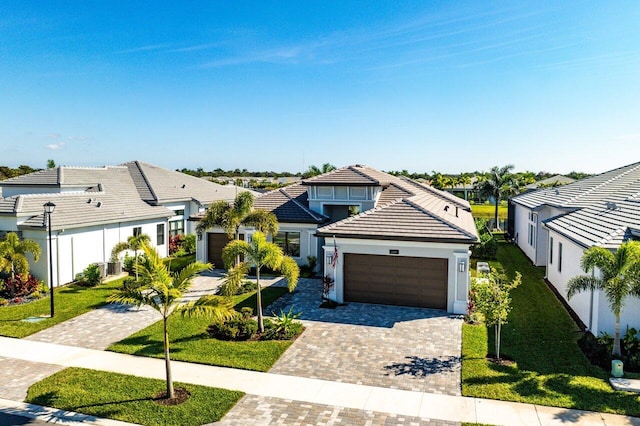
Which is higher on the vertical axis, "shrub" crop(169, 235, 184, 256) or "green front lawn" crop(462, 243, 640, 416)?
"shrub" crop(169, 235, 184, 256)

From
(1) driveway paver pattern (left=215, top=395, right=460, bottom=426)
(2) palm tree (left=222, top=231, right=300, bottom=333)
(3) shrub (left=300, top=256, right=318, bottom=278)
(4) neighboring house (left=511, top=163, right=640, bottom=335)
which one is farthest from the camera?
(3) shrub (left=300, top=256, right=318, bottom=278)

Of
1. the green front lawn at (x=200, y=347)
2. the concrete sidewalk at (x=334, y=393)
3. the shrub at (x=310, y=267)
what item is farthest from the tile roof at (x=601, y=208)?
the shrub at (x=310, y=267)

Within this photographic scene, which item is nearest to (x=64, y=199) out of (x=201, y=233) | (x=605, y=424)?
(x=201, y=233)

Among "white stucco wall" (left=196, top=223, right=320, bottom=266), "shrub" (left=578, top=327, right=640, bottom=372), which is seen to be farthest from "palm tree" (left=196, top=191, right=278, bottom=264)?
"shrub" (left=578, top=327, right=640, bottom=372)

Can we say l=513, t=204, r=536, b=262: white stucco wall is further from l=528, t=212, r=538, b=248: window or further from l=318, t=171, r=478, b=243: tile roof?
l=318, t=171, r=478, b=243: tile roof

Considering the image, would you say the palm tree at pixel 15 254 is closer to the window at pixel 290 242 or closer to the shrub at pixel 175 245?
the shrub at pixel 175 245

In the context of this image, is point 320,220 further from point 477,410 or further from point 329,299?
point 477,410

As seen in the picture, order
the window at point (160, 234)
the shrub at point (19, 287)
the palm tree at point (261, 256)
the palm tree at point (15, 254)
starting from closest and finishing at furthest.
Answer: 1. the palm tree at point (261, 256)
2. the palm tree at point (15, 254)
3. the shrub at point (19, 287)
4. the window at point (160, 234)
